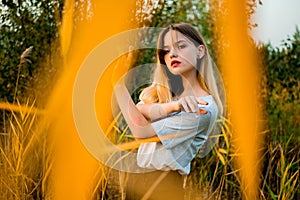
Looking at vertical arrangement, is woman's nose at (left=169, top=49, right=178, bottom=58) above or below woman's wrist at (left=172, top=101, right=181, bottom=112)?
above

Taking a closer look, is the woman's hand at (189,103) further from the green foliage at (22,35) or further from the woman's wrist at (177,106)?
the green foliage at (22,35)

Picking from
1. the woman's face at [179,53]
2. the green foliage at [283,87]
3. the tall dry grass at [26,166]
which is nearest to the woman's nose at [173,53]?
the woman's face at [179,53]

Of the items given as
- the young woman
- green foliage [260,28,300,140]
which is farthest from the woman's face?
green foliage [260,28,300,140]

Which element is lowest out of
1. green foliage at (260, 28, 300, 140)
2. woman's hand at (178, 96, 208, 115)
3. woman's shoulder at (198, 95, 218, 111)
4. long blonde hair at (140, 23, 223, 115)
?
green foliage at (260, 28, 300, 140)

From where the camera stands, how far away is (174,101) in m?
1.07

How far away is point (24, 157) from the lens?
1728 mm

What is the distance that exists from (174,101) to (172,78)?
74 mm

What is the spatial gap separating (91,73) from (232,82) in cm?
61

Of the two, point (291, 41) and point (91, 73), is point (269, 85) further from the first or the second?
point (91, 73)

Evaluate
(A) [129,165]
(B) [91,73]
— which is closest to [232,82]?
(A) [129,165]

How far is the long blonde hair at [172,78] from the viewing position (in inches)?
43.8

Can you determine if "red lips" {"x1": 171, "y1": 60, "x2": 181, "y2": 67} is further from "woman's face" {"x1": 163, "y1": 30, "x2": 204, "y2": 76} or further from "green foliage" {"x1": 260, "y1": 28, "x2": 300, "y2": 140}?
"green foliage" {"x1": 260, "y1": 28, "x2": 300, "y2": 140}

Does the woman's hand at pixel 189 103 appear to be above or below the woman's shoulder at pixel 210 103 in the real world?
above

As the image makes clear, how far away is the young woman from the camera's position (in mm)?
1063
